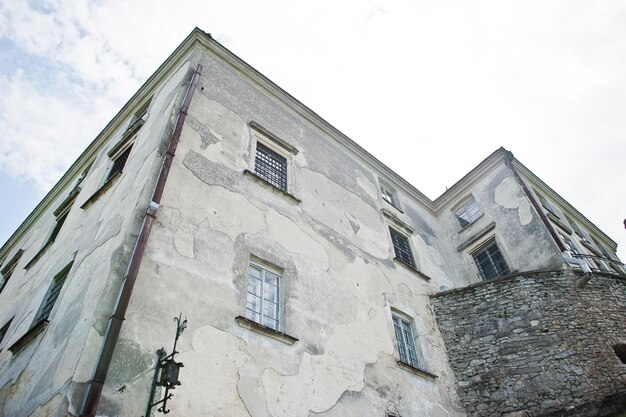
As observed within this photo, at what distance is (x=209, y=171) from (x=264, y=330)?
3.37 metres

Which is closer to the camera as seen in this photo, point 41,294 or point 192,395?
point 192,395

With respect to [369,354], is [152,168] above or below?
above

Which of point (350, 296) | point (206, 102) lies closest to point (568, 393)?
point (350, 296)

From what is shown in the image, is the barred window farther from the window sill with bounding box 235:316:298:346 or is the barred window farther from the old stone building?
the window sill with bounding box 235:316:298:346

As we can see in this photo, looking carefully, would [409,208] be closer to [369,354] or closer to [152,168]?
[369,354]

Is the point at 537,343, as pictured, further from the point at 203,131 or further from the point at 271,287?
the point at 203,131

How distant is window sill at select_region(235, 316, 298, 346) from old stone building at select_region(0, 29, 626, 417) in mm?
22

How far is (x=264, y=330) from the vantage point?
6.79 metres

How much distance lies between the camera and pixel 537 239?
39.7 feet

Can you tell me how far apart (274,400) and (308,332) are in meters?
1.53

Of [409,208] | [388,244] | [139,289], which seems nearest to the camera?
[139,289]

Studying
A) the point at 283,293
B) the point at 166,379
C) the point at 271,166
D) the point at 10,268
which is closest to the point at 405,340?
→ the point at 283,293

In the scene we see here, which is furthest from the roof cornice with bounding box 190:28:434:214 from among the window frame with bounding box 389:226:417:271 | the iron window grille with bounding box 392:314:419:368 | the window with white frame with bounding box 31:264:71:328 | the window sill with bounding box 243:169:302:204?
the window with white frame with bounding box 31:264:71:328

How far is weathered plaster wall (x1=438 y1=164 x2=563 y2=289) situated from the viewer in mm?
11969
